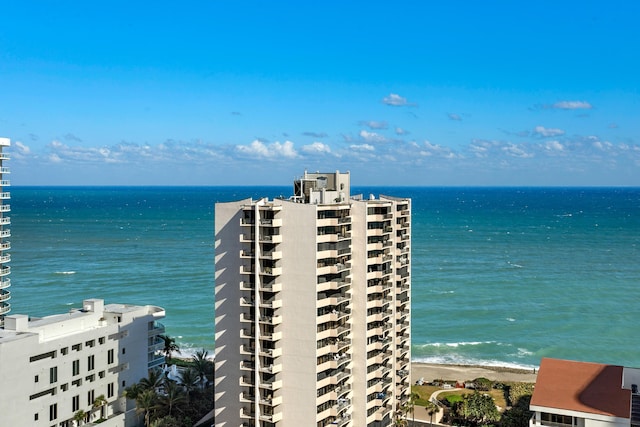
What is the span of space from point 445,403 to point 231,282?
30.6 meters

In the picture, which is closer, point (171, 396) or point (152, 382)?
point (171, 396)

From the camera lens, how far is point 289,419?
50125 millimetres

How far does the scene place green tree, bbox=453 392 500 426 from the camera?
62.2 m

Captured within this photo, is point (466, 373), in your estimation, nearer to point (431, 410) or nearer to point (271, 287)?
point (431, 410)

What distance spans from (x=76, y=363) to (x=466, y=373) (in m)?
49.9

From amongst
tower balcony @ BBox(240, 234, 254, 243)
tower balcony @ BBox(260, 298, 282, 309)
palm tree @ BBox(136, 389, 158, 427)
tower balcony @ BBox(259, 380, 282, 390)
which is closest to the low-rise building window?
palm tree @ BBox(136, 389, 158, 427)

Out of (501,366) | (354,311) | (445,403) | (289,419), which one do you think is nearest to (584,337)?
(501,366)

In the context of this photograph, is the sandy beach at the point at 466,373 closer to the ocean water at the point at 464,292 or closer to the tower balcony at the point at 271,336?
the ocean water at the point at 464,292

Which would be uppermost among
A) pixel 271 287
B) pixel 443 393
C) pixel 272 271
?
pixel 272 271

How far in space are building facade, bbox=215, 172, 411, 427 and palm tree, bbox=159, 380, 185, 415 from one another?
701 cm

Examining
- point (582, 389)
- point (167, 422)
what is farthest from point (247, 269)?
point (582, 389)

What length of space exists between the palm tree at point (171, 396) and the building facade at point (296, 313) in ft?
23.0

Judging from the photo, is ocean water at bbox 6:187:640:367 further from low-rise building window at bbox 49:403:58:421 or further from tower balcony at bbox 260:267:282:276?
tower balcony at bbox 260:267:282:276

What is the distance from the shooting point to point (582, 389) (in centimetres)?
5316
